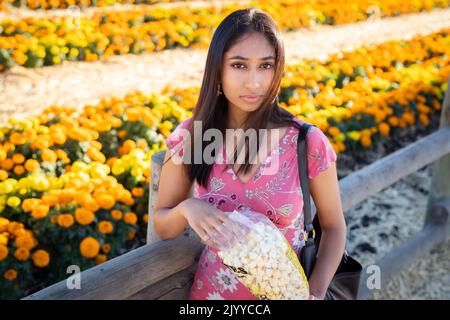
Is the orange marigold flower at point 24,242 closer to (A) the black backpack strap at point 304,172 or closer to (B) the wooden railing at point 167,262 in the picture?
(B) the wooden railing at point 167,262

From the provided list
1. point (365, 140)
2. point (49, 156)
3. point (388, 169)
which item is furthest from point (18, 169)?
point (365, 140)

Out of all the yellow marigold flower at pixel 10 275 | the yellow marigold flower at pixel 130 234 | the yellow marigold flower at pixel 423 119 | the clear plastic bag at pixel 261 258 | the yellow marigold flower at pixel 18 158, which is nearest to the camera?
the clear plastic bag at pixel 261 258

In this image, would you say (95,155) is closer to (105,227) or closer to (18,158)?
(18,158)

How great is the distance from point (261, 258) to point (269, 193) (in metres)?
0.35

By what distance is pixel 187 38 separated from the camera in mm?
8250

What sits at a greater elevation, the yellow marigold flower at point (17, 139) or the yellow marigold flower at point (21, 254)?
the yellow marigold flower at point (17, 139)

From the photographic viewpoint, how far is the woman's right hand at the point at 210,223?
55.8 inches

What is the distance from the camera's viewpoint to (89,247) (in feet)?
9.09

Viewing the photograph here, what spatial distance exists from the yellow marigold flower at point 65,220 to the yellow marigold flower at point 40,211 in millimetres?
85

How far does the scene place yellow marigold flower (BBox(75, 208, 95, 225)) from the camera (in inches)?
112

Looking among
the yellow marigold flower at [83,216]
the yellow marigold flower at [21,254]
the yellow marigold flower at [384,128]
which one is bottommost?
the yellow marigold flower at [21,254]

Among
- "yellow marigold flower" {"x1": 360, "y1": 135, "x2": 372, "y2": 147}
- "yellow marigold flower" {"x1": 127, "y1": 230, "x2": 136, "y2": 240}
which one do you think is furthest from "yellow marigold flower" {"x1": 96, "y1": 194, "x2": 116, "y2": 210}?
"yellow marigold flower" {"x1": 360, "y1": 135, "x2": 372, "y2": 147}

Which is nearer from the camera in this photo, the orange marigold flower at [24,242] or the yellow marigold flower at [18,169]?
the orange marigold flower at [24,242]

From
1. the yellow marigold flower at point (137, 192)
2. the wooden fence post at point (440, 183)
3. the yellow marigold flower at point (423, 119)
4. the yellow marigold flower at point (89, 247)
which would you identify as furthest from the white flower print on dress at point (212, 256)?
the yellow marigold flower at point (423, 119)
